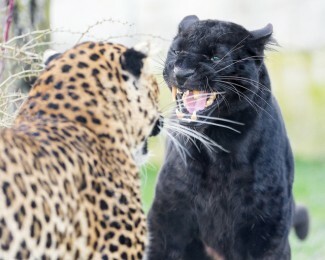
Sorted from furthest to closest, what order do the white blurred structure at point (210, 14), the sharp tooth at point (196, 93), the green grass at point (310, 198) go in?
the white blurred structure at point (210, 14), the green grass at point (310, 198), the sharp tooth at point (196, 93)

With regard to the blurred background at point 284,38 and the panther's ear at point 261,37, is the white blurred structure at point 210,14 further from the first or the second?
the panther's ear at point 261,37

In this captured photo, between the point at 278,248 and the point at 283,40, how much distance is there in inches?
422

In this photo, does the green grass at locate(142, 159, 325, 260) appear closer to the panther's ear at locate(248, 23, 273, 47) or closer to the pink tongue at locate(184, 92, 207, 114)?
the pink tongue at locate(184, 92, 207, 114)

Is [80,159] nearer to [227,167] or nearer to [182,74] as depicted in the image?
[182,74]

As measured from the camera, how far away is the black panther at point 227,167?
556 cm

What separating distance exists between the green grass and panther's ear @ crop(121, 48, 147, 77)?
2.71 meters

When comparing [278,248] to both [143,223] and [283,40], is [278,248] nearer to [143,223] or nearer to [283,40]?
[143,223]

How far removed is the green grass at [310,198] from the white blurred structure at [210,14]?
2.59 meters

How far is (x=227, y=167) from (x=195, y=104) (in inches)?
18.7

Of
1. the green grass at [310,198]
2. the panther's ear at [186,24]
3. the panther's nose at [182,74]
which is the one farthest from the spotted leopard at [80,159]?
the green grass at [310,198]

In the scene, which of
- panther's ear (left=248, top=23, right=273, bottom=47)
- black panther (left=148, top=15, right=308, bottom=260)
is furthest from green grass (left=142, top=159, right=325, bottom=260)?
panther's ear (left=248, top=23, right=273, bottom=47)

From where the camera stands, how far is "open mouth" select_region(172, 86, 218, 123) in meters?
5.45

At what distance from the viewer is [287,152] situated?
236 inches

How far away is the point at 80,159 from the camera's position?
14.1ft
